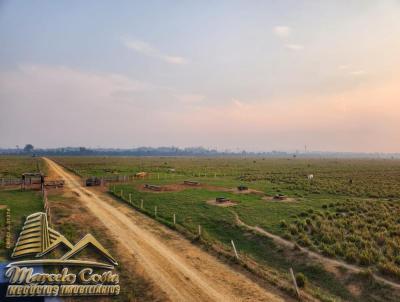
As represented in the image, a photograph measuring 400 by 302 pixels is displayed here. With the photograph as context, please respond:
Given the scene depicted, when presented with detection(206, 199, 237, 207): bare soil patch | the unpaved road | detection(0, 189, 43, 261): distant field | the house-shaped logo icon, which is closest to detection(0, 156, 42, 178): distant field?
detection(0, 189, 43, 261): distant field

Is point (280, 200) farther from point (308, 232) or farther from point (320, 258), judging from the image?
point (320, 258)

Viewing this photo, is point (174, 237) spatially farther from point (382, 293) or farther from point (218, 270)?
point (382, 293)

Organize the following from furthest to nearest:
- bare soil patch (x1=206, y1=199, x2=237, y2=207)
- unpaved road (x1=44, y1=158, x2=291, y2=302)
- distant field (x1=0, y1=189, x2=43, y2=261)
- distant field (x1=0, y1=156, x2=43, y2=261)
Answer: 1. bare soil patch (x1=206, y1=199, x2=237, y2=207)
2. distant field (x1=0, y1=156, x2=43, y2=261)
3. distant field (x1=0, y1=189, x2=43, y2=261)
4. unpaved road (x1=44, y1=158, x2=291, y2=302)

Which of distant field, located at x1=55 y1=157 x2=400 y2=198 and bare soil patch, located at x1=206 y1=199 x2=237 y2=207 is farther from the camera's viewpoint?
distant field, located at x1=55 y1=157 x2=400 y2=198

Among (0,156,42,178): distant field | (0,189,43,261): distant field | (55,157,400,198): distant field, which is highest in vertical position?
(0,156,42,178): distant field

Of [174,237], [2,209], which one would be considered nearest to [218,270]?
[174,237]

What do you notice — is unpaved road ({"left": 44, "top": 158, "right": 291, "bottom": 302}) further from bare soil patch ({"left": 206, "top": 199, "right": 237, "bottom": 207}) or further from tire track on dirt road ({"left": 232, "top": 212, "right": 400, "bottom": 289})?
bare soil patch ({"left": 206, "top": 199, "right": 237, "bottom": 207})

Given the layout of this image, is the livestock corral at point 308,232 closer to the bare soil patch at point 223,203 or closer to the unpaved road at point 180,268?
the bare soil patch at point 223,203

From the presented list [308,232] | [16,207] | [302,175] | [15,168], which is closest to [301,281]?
[308,232]
